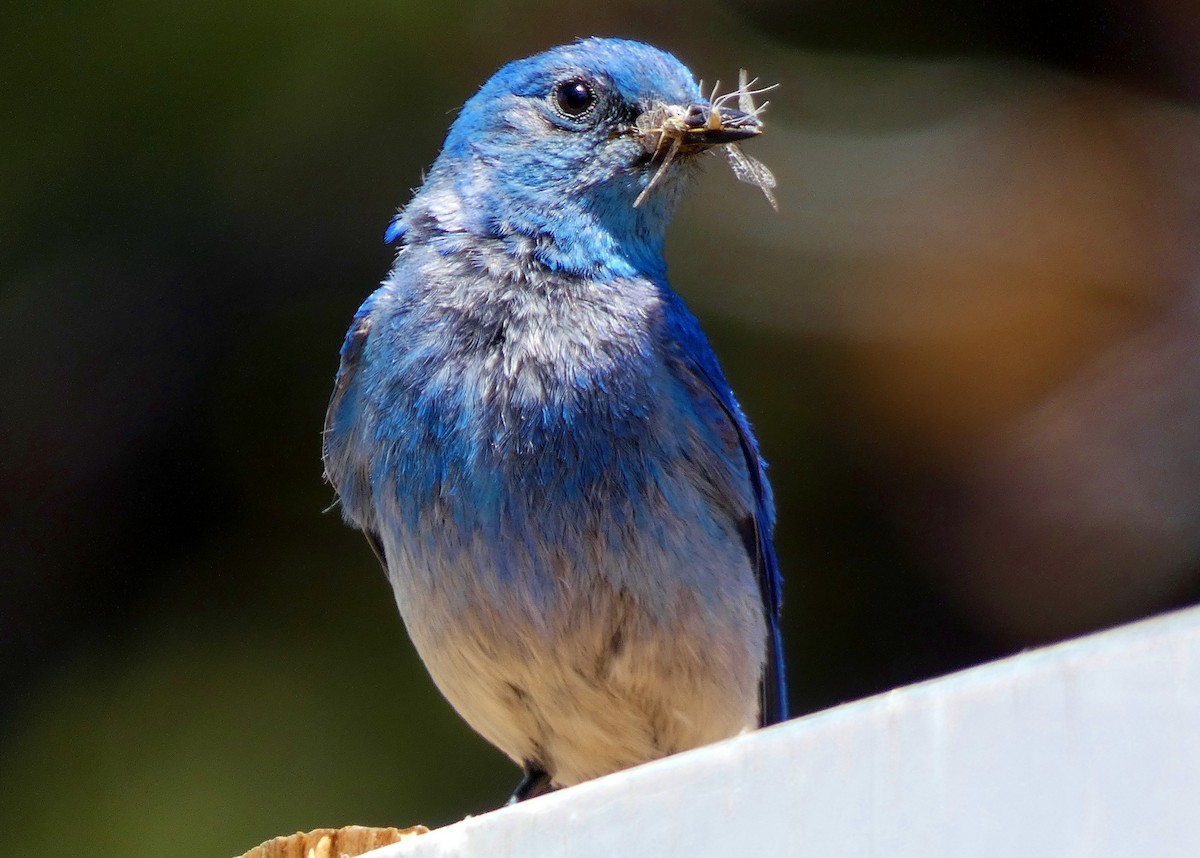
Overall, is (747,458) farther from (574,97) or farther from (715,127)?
(574,97)

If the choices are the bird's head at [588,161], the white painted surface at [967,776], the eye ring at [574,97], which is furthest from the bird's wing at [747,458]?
the white painted surface at [967,776]

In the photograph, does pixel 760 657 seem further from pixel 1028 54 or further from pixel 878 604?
pixel 1028 54

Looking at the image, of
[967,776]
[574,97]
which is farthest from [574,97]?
[967,776]

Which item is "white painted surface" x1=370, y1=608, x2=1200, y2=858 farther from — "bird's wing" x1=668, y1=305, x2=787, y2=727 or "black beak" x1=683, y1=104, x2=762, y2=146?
"black beak" x1=683, y1=104, x2=762, y2=146

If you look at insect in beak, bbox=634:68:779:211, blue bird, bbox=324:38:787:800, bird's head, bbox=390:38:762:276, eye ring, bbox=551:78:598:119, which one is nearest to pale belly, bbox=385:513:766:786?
blue bird, bbox=324:38:787:800

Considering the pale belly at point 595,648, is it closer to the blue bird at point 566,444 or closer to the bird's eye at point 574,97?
the blue bird at point 566,444

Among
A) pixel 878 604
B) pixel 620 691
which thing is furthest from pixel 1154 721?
pixel 878 604
